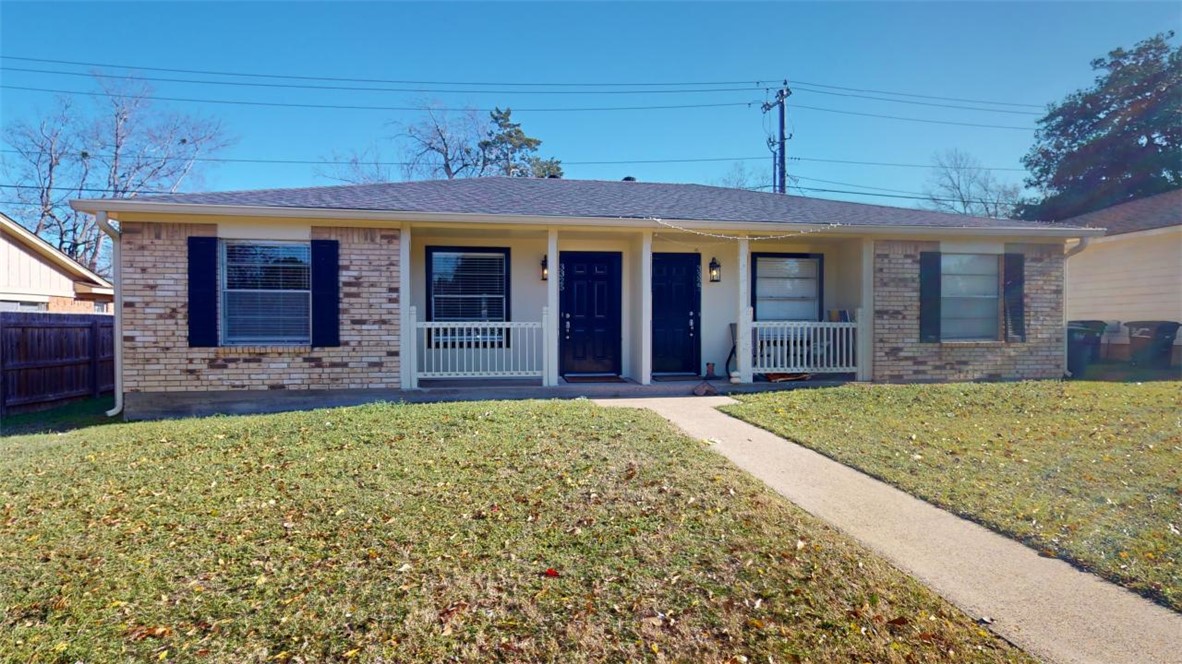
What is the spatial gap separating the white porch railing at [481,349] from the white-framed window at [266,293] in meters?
1.50

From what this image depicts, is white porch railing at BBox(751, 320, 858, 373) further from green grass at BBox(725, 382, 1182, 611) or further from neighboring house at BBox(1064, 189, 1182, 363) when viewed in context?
neighboring house at BBox(1064, 189, 1182, 363)

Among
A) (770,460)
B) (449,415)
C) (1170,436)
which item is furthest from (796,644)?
(1170,436)

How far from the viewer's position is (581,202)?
34.1 ft

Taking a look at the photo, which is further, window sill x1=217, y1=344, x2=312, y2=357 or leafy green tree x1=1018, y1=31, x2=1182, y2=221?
leafy green tree x1=1018, y1=31, x2=1182, y2=221

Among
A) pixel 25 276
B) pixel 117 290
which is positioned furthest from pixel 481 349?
pixel 25 276

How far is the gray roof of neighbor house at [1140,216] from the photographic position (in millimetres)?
13300

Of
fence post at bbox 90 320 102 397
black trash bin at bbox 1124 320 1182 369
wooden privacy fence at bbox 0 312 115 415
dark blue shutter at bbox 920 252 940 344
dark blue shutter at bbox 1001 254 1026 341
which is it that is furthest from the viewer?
black trash bin at bbox 1124 320 1182 369

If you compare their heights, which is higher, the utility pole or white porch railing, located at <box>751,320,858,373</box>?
the utility pole

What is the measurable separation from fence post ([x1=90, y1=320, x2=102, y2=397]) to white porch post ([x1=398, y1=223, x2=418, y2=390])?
18.9ft

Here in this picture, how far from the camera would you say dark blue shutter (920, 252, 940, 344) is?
10.2 m

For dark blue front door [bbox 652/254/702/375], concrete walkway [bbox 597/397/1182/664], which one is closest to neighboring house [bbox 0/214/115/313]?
dark blue front door [bbox 652/254/702/375]

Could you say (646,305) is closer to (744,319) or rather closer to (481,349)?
(744,319)

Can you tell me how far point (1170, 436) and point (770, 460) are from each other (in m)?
4.11

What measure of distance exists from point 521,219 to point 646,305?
219 centimetres
